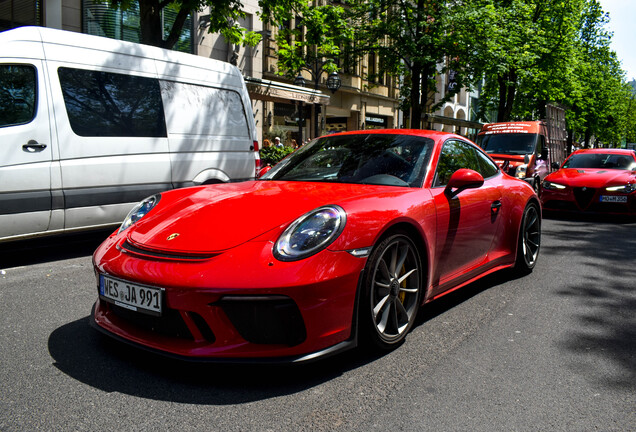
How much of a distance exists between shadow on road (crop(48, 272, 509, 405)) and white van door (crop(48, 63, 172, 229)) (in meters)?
2.90

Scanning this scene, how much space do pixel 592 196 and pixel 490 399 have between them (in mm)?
8501

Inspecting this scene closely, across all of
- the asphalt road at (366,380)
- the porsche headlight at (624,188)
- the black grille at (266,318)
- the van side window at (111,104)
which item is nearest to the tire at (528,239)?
the asphalt road at (366,380)

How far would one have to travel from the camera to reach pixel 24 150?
214 inches

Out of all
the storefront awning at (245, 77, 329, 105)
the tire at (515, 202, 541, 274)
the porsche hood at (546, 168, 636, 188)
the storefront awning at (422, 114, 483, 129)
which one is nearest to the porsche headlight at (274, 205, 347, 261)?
the tire at (515, 202, 541, 274)

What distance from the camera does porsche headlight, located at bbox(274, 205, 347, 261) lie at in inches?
108

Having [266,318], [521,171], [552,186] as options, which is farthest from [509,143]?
[266,318]

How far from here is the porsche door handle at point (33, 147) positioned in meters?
5.45

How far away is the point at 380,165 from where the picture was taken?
152 inches

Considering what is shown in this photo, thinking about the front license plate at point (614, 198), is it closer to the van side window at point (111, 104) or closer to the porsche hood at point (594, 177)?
the porsche hood at point (594, 177)

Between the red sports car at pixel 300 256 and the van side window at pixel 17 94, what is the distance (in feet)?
8.26

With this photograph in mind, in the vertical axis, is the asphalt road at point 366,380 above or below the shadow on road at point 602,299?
above

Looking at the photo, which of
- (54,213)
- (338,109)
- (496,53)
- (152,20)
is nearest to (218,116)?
(54,213)

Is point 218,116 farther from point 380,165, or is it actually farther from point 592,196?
point 592,196

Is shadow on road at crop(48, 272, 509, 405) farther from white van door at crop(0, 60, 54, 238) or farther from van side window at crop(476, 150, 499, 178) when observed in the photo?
white van door at crop(0, 60, 54, 238)
